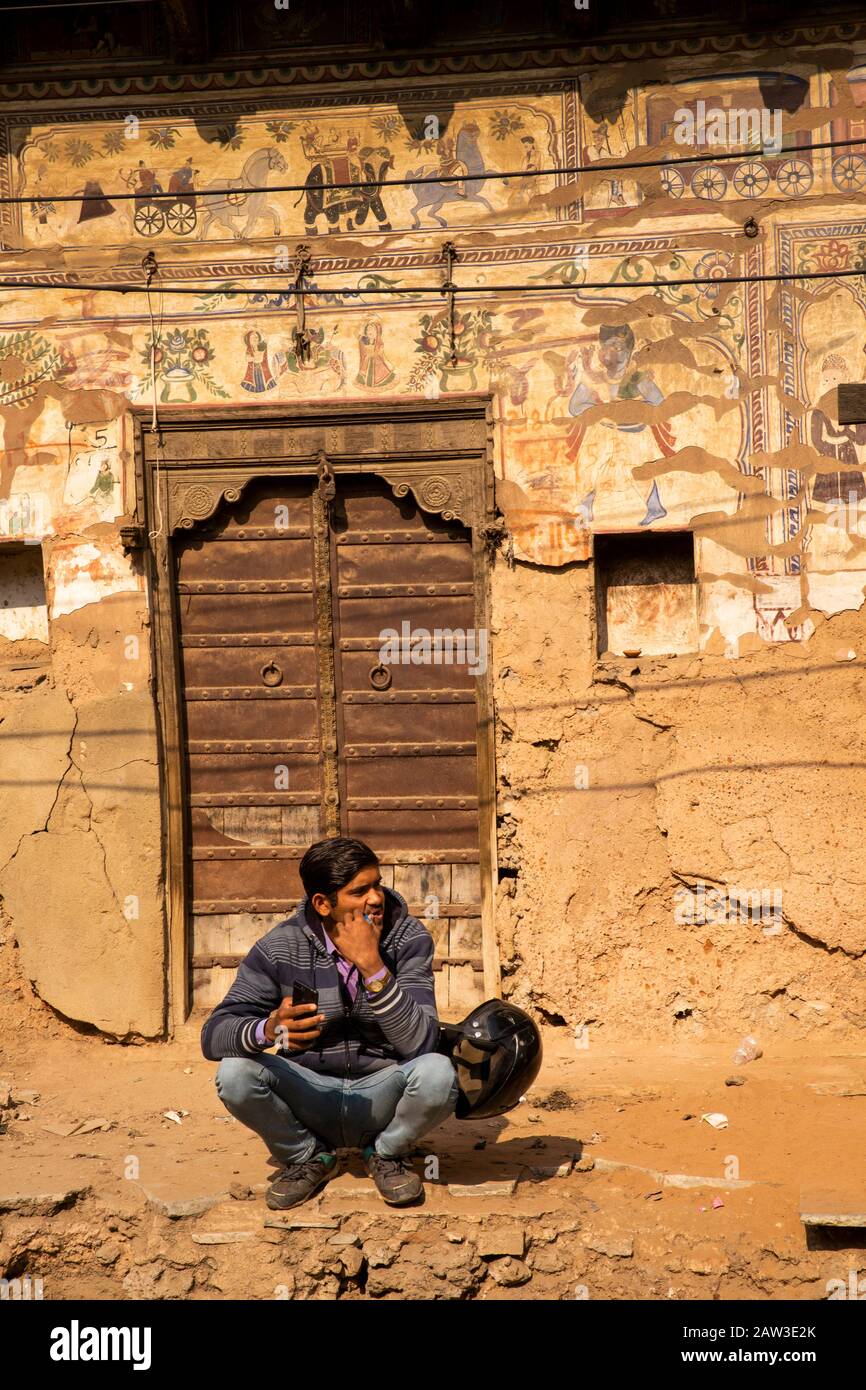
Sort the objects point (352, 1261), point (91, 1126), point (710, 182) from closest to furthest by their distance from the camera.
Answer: point (352, 1261), point (91, 1126), point (710, 182)

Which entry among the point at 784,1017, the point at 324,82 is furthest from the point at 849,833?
the point at 324,82

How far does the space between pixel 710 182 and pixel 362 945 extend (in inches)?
179

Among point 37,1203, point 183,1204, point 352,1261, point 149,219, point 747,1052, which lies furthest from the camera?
point 149,219

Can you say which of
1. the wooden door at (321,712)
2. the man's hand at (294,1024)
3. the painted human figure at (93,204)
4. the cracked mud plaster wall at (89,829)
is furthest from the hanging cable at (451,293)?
the man's hand at (294,1024)

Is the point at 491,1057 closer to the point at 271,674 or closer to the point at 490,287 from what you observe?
the point at 271,674

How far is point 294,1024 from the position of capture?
448 cm

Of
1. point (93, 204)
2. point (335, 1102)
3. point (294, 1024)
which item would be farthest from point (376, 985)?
point (93, 204)

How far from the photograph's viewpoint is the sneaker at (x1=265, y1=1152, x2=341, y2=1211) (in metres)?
4.79

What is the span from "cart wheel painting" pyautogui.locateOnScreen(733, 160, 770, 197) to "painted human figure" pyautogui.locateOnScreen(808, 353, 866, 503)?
921 millimetres

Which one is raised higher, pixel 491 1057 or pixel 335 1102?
pixel 491 1057

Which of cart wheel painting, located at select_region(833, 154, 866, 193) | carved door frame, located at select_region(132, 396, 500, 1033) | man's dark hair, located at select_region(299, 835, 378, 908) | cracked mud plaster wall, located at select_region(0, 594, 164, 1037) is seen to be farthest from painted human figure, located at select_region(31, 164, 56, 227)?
man's dark hair, located at select_region(299, 835, 378, 908)

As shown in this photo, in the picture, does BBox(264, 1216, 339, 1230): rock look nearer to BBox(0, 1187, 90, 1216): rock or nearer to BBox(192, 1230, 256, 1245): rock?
BBox(192, 1230, 256, 1245): rock

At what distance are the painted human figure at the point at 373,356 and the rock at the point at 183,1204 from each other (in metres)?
4.11

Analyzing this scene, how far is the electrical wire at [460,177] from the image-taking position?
277 inches
